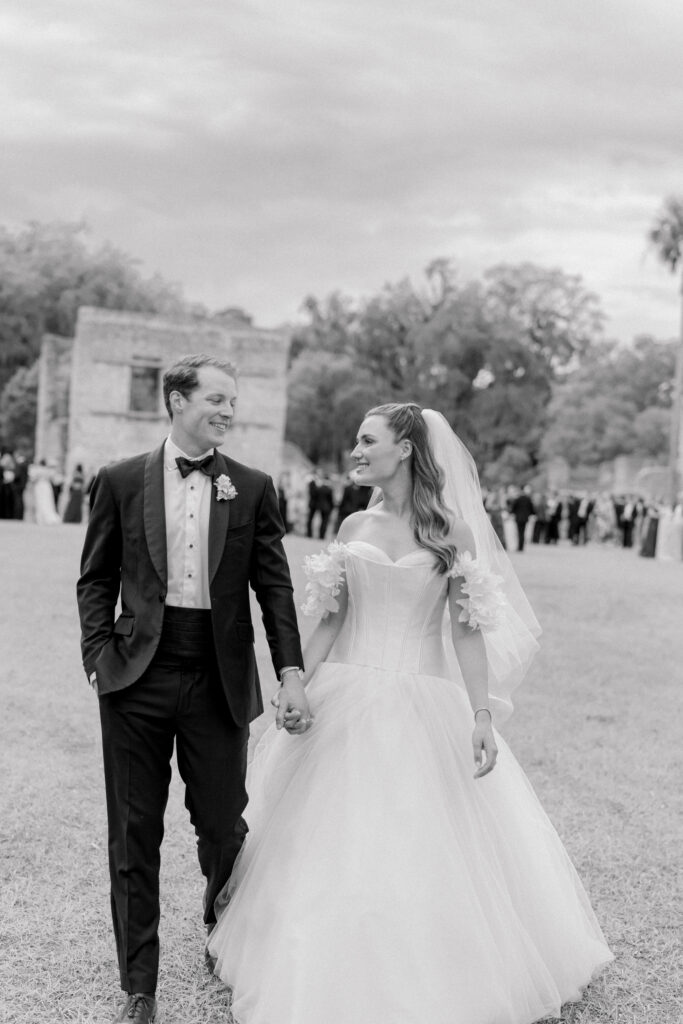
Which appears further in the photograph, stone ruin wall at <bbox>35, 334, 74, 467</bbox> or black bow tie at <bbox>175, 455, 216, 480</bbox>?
stone ruin wall at <bbox>35, 334, 74, 467</bbox>

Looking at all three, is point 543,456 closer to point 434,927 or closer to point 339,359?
point 339,359

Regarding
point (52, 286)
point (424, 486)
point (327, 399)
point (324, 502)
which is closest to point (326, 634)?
point (424, 486)

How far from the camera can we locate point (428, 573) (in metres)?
3.63

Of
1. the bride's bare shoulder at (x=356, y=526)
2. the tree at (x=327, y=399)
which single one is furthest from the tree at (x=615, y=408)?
the bride's bare shoulder at (x=356, y=526)

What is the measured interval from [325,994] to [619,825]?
9.87 ft

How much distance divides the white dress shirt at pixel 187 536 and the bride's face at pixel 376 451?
54 cm

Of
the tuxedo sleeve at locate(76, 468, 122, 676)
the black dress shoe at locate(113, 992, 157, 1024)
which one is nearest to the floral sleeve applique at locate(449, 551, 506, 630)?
the tuxedo sleeve at locate(76, 468, 122, 676)

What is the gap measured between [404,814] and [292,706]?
0.49 m

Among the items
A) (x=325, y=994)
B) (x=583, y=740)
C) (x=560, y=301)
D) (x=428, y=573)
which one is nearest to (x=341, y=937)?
(x=325, y=994)

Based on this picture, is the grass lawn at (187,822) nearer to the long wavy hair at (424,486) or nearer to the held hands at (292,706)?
the held hands at (292,706)

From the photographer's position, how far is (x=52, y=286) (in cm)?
4675

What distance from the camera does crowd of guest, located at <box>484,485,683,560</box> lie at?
27562 millimetres

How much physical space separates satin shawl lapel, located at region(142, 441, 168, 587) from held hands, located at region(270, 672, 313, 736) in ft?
1.72

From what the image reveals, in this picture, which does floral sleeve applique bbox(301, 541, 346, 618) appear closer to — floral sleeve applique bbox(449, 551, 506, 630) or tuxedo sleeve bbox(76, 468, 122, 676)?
floral sleeve applique bbox(449, 551, 506, 630)
